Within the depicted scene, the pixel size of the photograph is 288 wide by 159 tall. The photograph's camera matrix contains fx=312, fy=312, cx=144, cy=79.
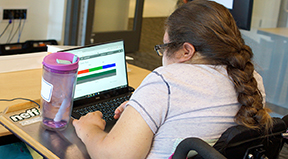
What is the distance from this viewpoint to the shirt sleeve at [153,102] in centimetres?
83

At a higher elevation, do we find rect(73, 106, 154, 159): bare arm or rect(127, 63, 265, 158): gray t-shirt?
rect(127, 63, 265, 158): gray t-shirt

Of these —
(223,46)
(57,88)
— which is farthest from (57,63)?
(223,46)

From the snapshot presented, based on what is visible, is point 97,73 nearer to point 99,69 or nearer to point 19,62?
point 99,69

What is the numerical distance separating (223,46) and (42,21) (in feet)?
10.0

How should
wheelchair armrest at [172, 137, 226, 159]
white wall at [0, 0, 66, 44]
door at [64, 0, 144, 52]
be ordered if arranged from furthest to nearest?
door at [64, 0, 144, 52], white wall at [0, 0, 66, 44], wheelchair armrest at [172, 137, 226, 159]

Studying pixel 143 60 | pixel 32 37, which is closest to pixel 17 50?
pixel 32 37

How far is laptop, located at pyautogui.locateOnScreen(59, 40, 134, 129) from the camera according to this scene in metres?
1.28

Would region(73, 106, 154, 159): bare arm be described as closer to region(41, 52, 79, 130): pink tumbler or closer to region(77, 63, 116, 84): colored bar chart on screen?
region(41, 52, 79, 130): pink tumbler

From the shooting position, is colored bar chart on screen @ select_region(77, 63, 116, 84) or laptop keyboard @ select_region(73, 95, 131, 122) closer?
laptop keyboard @ select_region(73, 95, 131, 122)

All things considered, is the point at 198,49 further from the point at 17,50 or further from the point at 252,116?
the point at 17,50

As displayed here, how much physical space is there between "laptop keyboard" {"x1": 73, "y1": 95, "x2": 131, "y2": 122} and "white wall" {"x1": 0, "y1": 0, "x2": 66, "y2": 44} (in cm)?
239

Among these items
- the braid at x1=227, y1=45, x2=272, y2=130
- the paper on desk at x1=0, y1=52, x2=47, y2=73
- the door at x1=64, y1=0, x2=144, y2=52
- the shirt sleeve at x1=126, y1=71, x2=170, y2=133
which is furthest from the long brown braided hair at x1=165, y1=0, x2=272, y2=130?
the door at x1=64, y1=0, x2=144, y2=52

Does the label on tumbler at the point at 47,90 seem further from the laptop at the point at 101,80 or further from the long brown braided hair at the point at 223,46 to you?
the long brown braided hair at the point at 223,46

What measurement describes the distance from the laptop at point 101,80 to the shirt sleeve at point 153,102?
1.18 ft
